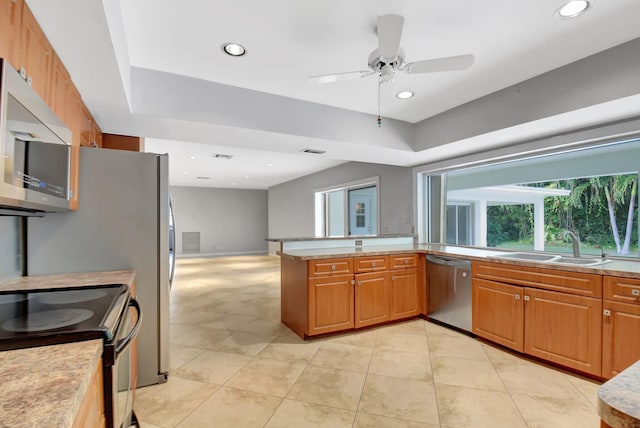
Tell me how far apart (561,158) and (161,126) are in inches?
155

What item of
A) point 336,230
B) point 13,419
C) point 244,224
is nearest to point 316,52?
point 13,419

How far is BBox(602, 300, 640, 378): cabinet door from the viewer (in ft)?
6.68

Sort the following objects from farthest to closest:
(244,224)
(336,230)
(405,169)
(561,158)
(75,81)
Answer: (244,224) → (336,230) → (405,169) → (561,158) → (75,81)

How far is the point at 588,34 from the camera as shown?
6.61 ft

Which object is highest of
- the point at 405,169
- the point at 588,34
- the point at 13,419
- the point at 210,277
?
the point at 588,34

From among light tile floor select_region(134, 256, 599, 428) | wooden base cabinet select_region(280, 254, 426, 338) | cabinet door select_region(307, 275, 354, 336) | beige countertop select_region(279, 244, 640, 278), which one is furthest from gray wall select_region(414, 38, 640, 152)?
light tile floor select_region(134, 256, 599, 428)

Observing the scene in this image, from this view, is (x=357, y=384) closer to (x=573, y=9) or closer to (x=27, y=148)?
(x=27, y=148)

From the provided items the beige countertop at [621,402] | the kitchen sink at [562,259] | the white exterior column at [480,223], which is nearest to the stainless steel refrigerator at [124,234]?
the beige countertop at [621,402]

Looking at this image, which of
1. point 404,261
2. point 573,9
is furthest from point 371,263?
point 573,9

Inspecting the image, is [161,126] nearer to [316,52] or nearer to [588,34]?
[316,52]

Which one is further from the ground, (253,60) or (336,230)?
(253,60)

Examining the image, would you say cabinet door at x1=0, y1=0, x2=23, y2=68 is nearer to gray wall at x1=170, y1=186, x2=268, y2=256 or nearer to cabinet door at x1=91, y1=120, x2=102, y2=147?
cabinet door at x1=91, y1=120, x2=102, y2=147

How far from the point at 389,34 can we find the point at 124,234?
2.20 metres

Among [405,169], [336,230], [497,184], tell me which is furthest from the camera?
[336,230]
